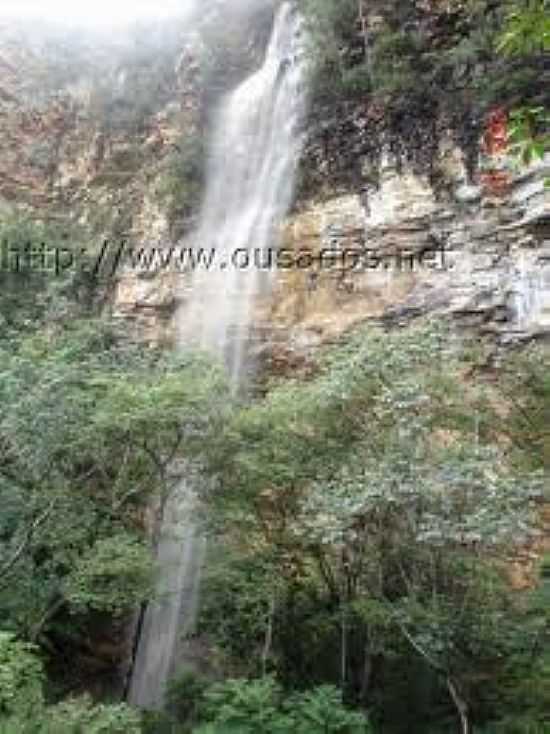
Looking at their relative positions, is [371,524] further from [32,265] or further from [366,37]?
[32,265]

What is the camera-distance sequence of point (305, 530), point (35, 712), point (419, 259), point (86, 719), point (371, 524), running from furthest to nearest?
point (419, 259) < point (305, 530) < point (371, 524) < point (86, 719) < point (35, 712)

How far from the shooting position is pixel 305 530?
37.2ft

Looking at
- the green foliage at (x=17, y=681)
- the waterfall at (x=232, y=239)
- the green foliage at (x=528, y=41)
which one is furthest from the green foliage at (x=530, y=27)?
the waterfall at (x=232, y=239)

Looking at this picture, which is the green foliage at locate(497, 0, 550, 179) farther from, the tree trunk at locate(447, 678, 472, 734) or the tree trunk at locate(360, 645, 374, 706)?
the tree trunk at locate(360, 645, 374, 706)

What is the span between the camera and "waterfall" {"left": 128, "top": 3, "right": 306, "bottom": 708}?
15.4 metres

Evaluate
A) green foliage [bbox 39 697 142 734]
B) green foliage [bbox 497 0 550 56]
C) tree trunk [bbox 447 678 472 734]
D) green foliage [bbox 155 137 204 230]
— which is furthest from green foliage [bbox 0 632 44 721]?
green foliage [bbox 155 137 204 230]

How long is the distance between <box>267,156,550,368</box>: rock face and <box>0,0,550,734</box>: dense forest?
3.73 feet

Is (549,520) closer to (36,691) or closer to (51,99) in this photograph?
(36,691)

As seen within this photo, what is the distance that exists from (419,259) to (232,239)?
4511 millimetres

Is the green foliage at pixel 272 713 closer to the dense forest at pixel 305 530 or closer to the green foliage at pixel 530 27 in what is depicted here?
the dense forest at pixel 305 530

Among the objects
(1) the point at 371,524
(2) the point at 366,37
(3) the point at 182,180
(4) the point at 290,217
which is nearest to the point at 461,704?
(1) the point at 371,524

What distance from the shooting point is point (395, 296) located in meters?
17.2

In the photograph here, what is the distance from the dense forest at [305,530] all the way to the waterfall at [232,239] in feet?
3.50

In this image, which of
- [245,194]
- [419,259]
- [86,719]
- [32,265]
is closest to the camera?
[86,719]
